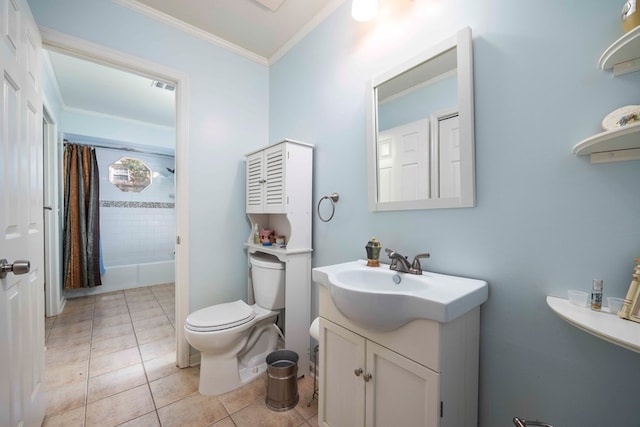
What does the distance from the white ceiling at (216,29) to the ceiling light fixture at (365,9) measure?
1.25 ft

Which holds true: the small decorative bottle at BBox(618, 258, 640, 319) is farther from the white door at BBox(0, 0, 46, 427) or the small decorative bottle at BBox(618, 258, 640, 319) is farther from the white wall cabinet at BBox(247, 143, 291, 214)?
the white door at BBox(0, 0, 46, 427)

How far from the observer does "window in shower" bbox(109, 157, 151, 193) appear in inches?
149

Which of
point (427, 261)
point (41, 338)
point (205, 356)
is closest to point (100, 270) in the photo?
point (41, 338)

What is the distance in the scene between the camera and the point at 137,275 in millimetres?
3754

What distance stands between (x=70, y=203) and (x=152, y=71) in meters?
2.57

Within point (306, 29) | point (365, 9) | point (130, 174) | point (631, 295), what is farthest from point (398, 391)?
point (130, 174)

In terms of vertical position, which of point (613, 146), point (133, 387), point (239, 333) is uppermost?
point (613, 146)

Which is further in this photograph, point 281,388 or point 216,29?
point 216,29

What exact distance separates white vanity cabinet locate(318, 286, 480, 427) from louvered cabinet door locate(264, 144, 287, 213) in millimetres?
751

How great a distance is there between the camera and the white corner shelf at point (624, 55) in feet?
2.11

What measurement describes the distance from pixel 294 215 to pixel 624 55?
151cm

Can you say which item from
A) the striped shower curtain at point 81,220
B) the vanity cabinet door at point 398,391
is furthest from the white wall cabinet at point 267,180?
the striped shower curtain at point 81,220

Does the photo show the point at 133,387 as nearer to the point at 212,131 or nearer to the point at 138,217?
the point at 212,131

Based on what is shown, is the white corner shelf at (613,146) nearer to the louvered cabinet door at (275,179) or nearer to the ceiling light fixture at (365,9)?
the ceiling light fixture at (365,9)
